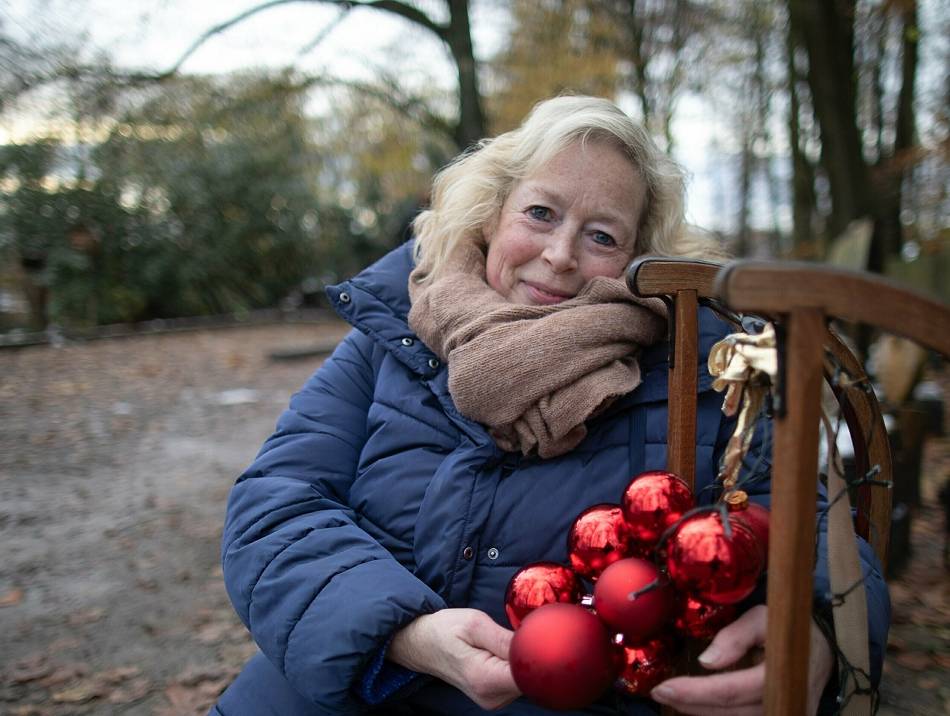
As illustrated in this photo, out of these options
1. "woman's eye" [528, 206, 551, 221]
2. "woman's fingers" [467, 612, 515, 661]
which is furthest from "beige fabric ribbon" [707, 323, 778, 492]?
"woman's eye" [528, 206, 551, 221]

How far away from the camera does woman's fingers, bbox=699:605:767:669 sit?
3.85ft

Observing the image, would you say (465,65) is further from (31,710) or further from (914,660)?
(31,710)

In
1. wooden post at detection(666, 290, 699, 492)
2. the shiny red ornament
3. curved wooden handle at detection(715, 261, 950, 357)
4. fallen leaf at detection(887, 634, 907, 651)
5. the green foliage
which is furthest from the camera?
the green foliage

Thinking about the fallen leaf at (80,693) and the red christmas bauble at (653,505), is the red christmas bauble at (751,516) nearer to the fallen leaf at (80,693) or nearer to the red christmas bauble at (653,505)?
the red christmas bauble at (653,505)

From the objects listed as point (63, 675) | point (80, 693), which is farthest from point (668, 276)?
point (63, 675)

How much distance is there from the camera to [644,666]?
48.6 inches

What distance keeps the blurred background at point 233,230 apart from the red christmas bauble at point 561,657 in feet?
5.97

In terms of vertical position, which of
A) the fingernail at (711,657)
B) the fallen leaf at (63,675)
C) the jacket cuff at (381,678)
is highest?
the fingernail at (711,657)

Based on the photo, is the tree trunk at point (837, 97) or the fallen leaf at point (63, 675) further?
the tree trunk at point (837, 97)

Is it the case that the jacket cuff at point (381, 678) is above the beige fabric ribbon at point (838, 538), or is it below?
below

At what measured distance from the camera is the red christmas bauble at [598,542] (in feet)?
4.38

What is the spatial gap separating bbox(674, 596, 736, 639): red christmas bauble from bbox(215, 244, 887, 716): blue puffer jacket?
22 cm

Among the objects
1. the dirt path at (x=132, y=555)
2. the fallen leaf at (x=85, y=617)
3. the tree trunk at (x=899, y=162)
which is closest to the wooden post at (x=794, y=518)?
the dirt path at (x=132, y=555)

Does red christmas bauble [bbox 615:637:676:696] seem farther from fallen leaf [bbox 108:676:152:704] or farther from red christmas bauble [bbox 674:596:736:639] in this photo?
fallen leaf [bbox 108:676:152:704]
